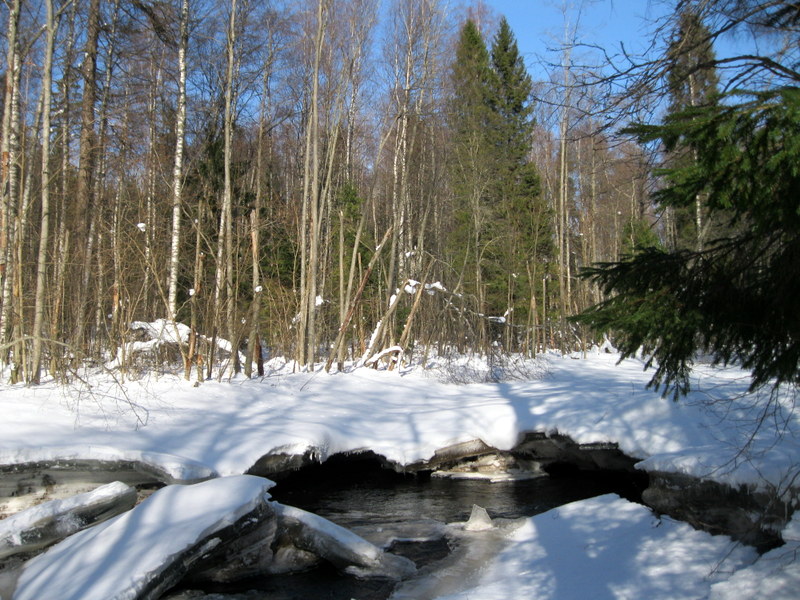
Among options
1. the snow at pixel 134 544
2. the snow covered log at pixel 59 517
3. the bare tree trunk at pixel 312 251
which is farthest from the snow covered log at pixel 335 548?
the bare tree trunk at pixel 312 251

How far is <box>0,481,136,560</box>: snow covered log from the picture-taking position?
238 inches

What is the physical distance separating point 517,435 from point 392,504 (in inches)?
91.0

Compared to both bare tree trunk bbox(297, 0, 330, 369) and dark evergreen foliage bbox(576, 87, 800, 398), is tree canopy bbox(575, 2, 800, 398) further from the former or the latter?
bare tree trunk bbox(297, 0, 330, 369)

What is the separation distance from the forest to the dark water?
2345 mm

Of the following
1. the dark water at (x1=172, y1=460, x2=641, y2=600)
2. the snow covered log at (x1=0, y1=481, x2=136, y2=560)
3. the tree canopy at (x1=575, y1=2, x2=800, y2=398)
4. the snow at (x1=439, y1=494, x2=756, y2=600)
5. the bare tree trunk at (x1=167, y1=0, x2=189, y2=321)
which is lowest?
the dark water at (x1=172, y1=460, x2=641, y2=600)

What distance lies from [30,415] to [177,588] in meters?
3.55

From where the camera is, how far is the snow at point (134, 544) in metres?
5.06

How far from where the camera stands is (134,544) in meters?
5.47

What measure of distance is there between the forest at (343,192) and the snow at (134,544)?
271cm

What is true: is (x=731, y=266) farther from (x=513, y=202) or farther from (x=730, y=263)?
(x=513, y=202)

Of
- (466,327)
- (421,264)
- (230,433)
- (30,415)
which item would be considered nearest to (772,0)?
(230,433)

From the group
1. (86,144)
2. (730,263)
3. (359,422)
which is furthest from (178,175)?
(730,263)

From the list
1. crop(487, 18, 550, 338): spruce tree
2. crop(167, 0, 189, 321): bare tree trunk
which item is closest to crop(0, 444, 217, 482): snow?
crop(167, 0, 189, 321): bare tree trunk

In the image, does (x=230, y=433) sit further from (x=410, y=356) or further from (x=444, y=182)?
(x=444, y=182)
